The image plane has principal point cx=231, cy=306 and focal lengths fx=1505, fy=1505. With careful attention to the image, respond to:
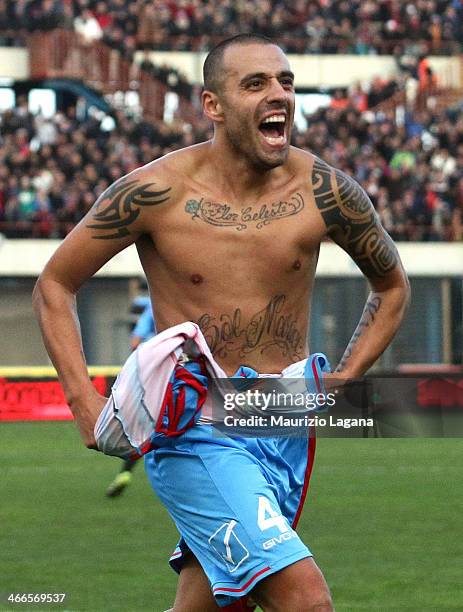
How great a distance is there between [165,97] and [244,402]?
27.4m

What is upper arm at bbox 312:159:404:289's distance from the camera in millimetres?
5246

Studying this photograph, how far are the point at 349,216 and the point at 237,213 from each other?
0.40 metres

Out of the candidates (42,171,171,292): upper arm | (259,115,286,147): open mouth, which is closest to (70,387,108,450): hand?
(42,171,171,292): upper arm

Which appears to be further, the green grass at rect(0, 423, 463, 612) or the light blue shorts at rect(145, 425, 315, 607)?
the green grass at rect(0, 423, 463, 612)

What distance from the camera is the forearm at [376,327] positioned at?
5.28m

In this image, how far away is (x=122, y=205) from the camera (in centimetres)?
514

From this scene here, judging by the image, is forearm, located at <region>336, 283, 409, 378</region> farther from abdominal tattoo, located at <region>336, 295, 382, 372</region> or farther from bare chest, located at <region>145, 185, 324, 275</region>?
bare chest, located at <region>145, 185, 324, 275</region>

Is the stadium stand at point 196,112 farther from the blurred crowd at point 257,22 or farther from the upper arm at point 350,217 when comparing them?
the upper arm at point 350,217

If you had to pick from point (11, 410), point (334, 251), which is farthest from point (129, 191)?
point (334, 251)

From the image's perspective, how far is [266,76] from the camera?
5.02m

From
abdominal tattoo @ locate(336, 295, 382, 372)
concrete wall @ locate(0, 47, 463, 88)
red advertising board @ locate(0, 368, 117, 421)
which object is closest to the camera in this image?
abdominal tattoo @ locate(336, 295, 382, 372)

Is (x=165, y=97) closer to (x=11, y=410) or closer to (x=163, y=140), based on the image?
(x=163, y=140)

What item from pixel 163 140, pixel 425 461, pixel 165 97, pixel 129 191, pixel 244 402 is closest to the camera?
pixel 244 402

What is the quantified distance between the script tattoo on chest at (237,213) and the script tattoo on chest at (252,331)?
27 cm
